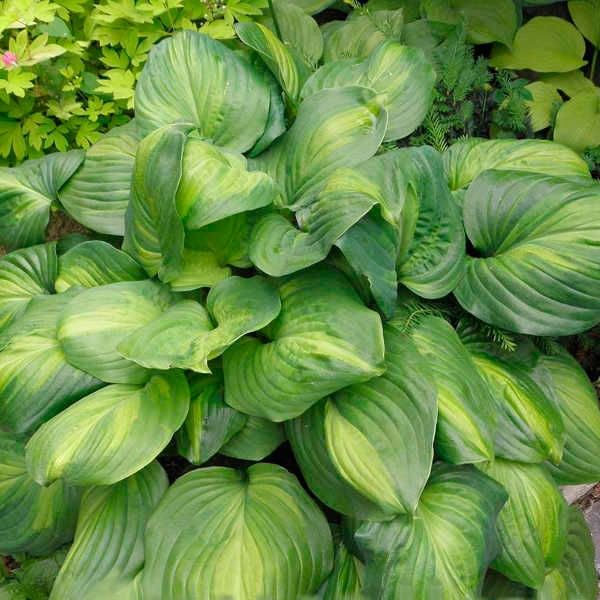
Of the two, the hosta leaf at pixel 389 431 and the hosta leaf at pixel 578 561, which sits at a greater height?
the hosta leaf at pixel 389 431

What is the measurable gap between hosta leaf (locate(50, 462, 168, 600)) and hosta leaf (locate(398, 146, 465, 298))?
0.69 m

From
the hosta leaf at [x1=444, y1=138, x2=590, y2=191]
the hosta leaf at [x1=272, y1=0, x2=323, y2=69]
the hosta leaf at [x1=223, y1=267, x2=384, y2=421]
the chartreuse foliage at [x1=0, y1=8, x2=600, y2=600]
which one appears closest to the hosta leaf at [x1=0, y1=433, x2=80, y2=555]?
the chartreuse foliage at [x1=0, y1=8, x2=600, y2=600]

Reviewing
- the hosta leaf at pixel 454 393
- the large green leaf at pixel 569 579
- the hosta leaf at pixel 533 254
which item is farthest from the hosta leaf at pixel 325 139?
the large green leaf at pixel 569 579

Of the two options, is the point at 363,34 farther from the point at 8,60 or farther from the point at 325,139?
the point at 8,60

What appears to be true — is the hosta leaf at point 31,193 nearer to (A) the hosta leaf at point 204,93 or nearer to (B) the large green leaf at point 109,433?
(A) the hosta leaf at point 204,93

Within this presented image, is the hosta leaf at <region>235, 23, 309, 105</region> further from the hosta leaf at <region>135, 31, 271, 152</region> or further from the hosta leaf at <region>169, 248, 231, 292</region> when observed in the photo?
the hosta leaf at <region>169, 248, 231, 292</region>

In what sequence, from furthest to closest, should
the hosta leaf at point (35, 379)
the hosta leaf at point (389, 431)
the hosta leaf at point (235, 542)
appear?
1. the hosta leaf at point (35, 379)
2. the hosta leaf at point (235, 542)
3. the hosta leaf at point (389, 431)

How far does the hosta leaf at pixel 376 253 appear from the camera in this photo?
127 cm

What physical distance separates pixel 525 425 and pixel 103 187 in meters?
1.11

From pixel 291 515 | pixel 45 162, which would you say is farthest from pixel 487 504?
pixel 45 162

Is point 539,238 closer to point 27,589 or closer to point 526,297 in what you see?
point 526,297

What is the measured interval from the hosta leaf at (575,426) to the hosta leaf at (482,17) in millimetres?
1012

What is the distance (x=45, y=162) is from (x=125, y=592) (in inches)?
40.8

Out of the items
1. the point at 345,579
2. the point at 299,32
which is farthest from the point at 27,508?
the point at 299,32
